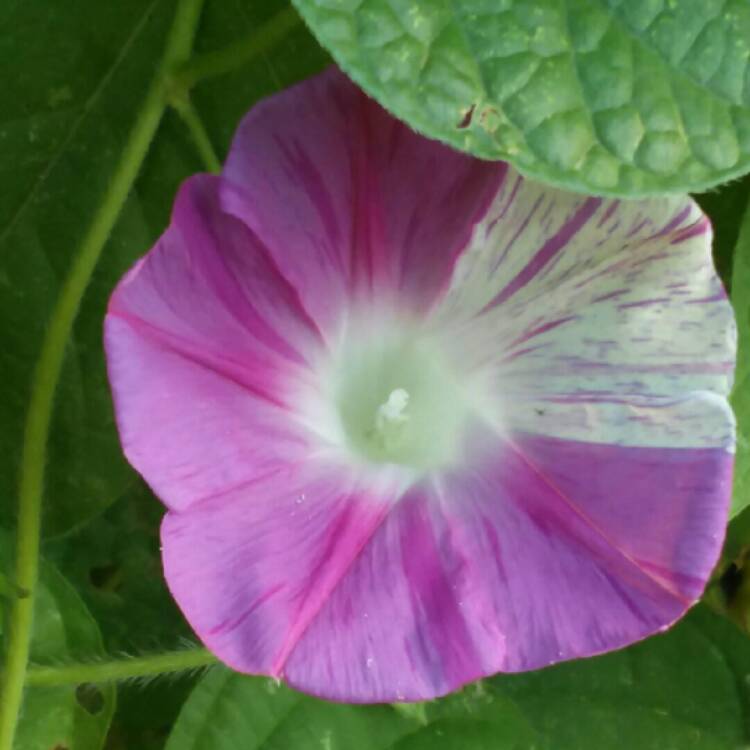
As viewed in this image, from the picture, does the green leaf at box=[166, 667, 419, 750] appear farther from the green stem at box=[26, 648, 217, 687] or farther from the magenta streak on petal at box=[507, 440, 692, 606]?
the magenta streak on petal at box=[507, 440, 692, 606]

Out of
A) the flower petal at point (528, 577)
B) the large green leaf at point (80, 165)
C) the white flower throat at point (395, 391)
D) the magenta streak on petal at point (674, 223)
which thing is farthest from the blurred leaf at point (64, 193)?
the magenta streak on petal at point (674, 223)

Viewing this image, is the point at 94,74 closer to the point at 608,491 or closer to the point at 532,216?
the point at 532,216

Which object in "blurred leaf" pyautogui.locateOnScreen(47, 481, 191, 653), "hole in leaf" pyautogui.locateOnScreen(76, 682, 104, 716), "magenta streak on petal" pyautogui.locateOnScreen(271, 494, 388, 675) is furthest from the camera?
"blurred leaf" pyautogui.locateOnScreen(47, 481, 191, 653)

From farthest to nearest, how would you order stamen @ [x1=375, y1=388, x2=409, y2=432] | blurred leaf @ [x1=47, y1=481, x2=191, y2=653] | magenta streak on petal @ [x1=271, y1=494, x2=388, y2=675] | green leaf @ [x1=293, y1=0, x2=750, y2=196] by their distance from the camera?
blurred leaf @ [x1=47, y1=481, x2=191, y2=653] → stamen @ [x1=375, y1=388, x2=409, y2=432] → magenta streak on petal @ [x1=271, y1=494, x2=388, y2=675] → green leaf @ [x1=293, y1=0, x2=750, y2=196]

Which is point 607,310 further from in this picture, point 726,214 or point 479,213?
point 726,214

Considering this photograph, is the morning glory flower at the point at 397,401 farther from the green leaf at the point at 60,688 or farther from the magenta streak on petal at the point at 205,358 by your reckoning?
the green leaf at the point at 60,688

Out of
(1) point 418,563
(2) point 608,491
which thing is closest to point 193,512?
(1) point 418,563

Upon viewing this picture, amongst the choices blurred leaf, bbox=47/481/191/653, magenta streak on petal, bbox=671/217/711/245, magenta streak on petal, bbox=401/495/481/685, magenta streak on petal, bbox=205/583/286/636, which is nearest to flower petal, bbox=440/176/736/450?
magenta streak on petal, bbox=671/217/711/245
